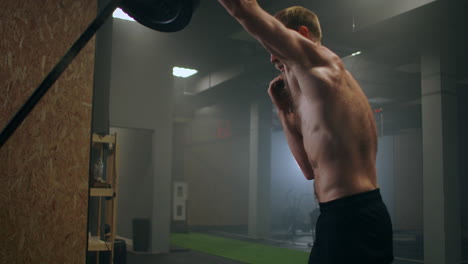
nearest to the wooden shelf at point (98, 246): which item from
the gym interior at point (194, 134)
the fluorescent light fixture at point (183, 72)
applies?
the gym interior at point (194, 134)

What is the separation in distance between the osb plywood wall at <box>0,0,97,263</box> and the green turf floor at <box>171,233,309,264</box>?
16.5ft

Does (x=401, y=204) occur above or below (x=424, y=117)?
below

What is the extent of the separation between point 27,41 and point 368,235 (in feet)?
7.49

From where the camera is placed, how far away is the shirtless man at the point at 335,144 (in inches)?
57.5

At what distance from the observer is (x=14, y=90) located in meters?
2.67

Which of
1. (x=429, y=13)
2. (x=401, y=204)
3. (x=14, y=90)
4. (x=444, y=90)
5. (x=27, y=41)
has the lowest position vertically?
(x=401, y=204)

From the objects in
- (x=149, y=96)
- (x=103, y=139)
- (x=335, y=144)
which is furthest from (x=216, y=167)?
(x=335, y=144)

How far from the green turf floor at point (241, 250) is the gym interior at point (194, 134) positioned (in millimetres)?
65

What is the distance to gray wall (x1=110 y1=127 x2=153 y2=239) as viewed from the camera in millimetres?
8367

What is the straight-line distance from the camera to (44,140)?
276 centimetres

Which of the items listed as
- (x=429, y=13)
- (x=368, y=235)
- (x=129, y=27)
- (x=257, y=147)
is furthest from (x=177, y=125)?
(x=368, y=235)

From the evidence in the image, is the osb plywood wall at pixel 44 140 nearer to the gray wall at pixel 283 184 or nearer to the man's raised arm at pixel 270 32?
the man's raised arm at pixel 270 32

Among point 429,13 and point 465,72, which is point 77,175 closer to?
point 429,13

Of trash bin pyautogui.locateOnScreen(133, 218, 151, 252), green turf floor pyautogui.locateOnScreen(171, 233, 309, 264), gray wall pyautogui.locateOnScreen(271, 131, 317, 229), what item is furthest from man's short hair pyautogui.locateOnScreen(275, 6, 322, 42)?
gray wall pyautogui.locateOnScreen(271, 131, 317, 229)
